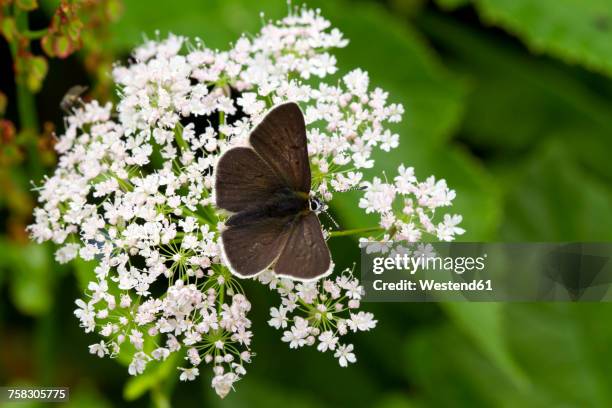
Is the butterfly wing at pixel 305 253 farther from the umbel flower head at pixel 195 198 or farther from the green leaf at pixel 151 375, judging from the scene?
the green leaf at pixel 151 375

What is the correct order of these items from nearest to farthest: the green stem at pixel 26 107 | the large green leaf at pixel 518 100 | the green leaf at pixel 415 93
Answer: the green stem at pixel 26 107 → the green leaf at pixel 415 93 → the large green leaf at pixel 518 100

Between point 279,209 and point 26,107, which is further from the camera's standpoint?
point 26,107

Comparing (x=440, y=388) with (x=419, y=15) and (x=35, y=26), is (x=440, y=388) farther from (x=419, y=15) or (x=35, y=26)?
(x=35, y=26)

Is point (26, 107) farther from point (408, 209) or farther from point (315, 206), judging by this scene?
point (408, 209)

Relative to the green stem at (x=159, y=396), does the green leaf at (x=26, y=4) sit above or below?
above

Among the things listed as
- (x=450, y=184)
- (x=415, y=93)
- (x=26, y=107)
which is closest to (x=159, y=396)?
(x=26, y=107)

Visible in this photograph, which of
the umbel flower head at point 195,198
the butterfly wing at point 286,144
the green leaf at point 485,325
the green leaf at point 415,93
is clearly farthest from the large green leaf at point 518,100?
the butterfly wing at point 286,144

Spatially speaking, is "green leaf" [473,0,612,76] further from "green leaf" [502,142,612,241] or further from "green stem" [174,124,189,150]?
"green stem" [174,124,189,150]

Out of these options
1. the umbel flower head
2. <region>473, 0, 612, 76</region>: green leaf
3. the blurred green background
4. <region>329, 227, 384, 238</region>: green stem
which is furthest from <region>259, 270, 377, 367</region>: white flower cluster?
<region>473, 0, 612, 76</region>: green leaf
